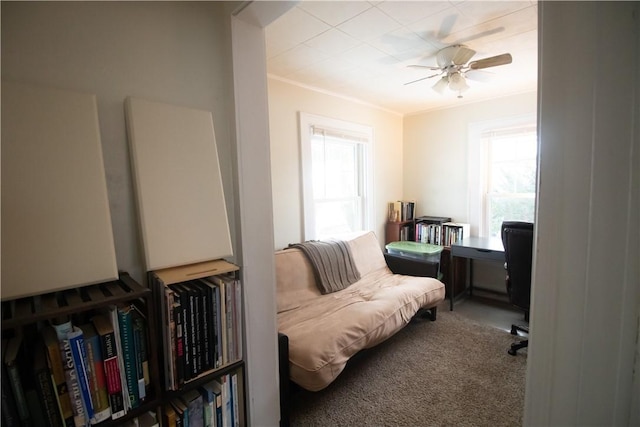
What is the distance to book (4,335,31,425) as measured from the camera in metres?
0.78

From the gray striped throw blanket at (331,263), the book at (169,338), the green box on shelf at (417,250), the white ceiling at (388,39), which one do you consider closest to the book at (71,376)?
the book at (169,338)

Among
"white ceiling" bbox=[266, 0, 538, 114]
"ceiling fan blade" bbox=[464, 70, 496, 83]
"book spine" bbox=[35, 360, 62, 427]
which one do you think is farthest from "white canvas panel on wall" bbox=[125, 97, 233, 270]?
"ceiling fan blade" bbox=[464, 70, 496, 83]

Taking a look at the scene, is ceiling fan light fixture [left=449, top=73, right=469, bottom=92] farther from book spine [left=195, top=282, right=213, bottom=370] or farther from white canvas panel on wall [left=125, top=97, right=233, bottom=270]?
book spine [left=195, top=282, right=213, bottom=370]

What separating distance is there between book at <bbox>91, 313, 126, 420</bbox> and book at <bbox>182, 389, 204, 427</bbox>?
0.79 ft

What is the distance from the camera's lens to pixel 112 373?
3.06 feet

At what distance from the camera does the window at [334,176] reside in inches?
119

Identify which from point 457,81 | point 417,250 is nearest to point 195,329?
point 457,81

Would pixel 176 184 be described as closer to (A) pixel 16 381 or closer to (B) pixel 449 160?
(A) pixel 16 381

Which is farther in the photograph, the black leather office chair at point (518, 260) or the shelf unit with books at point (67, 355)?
the black leather office chair at point (518, 260)

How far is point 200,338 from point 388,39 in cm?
212

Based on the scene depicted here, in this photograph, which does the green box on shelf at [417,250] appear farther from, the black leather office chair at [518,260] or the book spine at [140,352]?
the book spine at [140,352]

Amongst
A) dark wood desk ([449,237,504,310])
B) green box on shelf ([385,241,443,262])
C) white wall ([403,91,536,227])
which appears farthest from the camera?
white wall ([403,91,536,227])

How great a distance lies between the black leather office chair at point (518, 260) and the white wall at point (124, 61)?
2.21m

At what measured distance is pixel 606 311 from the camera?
1.25ft
